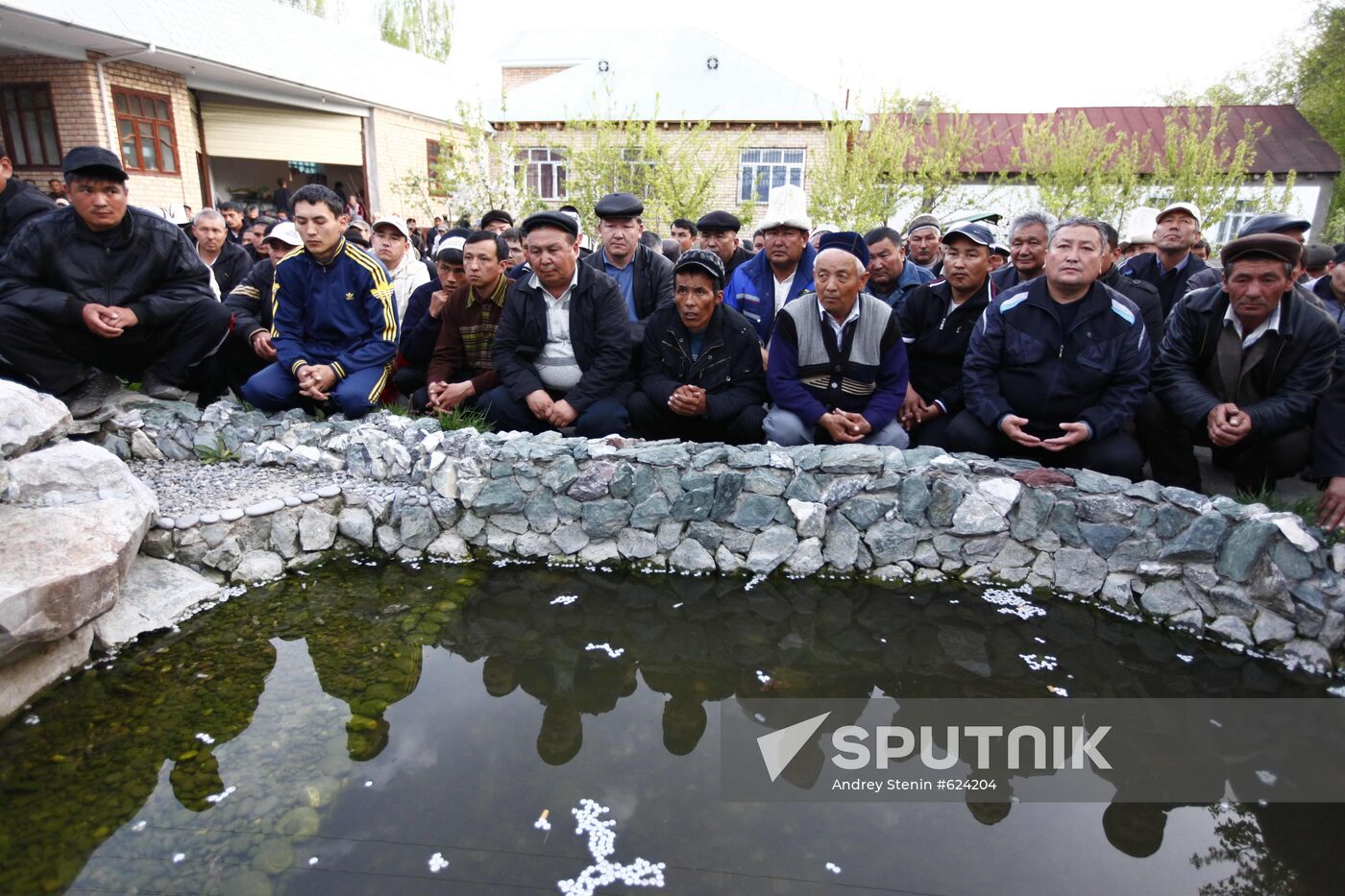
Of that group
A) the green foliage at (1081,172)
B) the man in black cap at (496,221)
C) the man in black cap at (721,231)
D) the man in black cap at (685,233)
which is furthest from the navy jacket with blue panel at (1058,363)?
the green foliage at (1081,172)

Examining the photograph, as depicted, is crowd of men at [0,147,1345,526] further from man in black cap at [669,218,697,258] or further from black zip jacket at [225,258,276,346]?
man in black cap at [669,218,697,258]

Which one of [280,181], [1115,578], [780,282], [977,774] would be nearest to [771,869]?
[977,774]

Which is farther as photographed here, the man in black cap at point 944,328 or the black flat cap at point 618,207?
the black flat cap at point 618,207

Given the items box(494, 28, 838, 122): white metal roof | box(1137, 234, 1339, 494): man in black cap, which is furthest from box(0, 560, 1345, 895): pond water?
box(494, 28, 838, 122): white metal roof

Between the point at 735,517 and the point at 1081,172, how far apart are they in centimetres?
1756

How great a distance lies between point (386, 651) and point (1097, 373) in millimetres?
3853

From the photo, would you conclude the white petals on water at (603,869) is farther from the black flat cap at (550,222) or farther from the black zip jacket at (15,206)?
the black zip jacket at (15,206)

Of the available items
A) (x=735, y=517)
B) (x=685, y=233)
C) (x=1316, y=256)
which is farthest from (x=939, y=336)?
(x=1316, y=256)

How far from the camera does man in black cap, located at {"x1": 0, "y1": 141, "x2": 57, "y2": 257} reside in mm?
5059

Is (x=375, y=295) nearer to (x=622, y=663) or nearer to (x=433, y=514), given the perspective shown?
(x=433, y=514)

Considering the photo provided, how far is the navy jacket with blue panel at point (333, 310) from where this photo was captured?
5004 mm

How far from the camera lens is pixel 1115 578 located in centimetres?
399

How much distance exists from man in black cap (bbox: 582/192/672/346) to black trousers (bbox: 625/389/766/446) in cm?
93

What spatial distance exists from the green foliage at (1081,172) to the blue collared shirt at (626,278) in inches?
614
